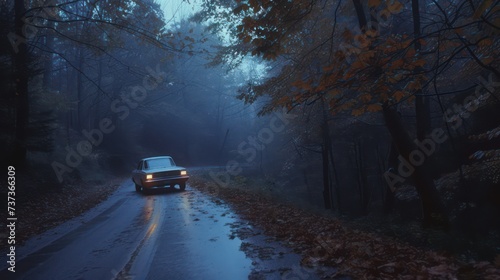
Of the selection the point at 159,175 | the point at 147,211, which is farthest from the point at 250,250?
the point at 159,175

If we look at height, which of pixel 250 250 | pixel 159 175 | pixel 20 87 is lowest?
pixel 250 250

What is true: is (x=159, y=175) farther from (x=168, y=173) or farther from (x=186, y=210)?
(x=186, y=210)

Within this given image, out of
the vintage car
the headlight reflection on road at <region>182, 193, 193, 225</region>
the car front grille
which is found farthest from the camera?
the car front grille

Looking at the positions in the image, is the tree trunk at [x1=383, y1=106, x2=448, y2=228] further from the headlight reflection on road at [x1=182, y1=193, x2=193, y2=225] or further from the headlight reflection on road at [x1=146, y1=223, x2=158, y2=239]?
the headlight reflection on road at [x1=146, y1=223, x2=158, y2=239]

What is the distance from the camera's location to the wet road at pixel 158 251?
5207 mm

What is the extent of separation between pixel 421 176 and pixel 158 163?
12.8 metres

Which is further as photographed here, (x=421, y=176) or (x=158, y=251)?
(x=421, y=176)

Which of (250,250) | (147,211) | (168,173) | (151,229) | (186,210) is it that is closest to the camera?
(250,250)

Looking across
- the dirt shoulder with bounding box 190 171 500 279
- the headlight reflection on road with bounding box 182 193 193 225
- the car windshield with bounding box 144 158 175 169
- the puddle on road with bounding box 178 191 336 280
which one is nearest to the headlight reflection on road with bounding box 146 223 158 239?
the headlight reflection on road with bounding box 182 193 193 225

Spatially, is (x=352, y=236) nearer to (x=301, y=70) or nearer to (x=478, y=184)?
(x=301, y=70)

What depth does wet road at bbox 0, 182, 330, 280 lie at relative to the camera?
17.1ft

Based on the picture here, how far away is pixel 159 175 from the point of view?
17016mm

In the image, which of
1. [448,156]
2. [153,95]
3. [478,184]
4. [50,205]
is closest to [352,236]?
[478,184]

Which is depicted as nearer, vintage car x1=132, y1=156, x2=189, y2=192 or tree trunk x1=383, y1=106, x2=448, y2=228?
tree trunk x1=383, y1=106, x2=448, y2=228
